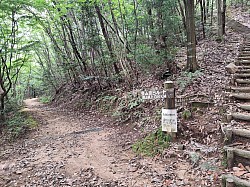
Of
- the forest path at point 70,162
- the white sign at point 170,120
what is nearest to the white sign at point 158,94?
the white sign at point 170,120

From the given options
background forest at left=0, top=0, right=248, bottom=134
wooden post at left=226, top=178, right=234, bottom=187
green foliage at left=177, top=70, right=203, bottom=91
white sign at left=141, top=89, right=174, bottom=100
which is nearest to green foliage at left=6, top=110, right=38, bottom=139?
background forest at left=0, top=0, right=248, bottom=134

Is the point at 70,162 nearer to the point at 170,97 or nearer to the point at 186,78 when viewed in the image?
the point at 170,97

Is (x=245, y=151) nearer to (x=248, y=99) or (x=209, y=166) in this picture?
(x=209, y=166)

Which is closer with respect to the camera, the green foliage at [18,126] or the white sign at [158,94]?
the white sign at [158,94]

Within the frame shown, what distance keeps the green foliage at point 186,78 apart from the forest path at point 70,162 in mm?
2982

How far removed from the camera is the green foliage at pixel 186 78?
266 inches

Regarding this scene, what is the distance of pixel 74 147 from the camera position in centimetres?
612

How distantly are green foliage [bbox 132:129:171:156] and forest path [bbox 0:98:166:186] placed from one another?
0.36m

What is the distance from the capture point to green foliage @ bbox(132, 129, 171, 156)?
16.2 feet

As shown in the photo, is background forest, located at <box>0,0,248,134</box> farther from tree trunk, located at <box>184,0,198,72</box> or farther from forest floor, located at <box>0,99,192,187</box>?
forest floor, located at <box>0,99,192,187</box>

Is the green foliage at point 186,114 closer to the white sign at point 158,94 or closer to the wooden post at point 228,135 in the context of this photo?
the white sign at point 158,94

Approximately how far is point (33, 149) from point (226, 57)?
8.74 m

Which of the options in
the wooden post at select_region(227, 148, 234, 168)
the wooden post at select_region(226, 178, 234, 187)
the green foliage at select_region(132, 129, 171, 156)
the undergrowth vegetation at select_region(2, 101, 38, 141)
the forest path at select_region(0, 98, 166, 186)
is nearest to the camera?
the wooden post at select_region(226, 178, 234, 187)

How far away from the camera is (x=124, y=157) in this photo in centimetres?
516
